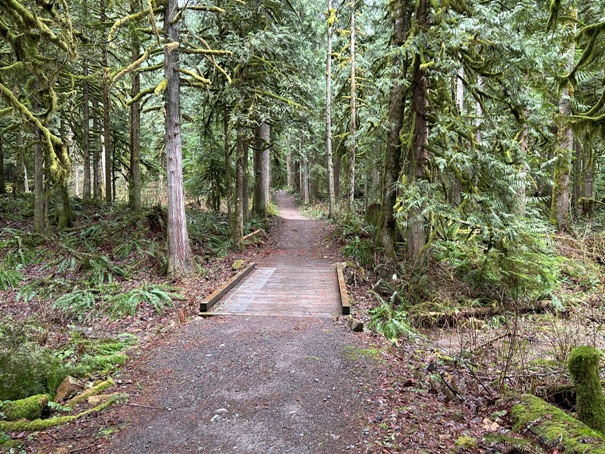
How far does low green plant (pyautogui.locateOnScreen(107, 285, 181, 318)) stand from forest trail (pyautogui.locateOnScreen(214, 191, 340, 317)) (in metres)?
1.14

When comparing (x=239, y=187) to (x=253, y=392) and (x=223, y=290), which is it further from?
(x=253, y=392)

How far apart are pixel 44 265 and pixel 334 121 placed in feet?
61.0

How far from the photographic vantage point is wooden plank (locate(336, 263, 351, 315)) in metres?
7.26

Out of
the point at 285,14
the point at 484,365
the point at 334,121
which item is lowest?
the point at 484,365

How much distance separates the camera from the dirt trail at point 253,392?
355 centimetres

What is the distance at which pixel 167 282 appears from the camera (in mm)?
9297

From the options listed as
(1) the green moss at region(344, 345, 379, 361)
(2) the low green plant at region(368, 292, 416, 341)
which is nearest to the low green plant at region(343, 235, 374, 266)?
(2) the low green plant at region(368, 292, 416, 341)

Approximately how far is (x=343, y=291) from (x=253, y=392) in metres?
4.14

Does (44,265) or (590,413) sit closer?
(590,413)

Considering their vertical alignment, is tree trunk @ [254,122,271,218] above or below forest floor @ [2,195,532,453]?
above

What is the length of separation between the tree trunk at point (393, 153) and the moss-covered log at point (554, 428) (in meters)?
7.12

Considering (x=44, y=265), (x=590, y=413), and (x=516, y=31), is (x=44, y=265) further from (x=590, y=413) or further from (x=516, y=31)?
(x=516, y=31)

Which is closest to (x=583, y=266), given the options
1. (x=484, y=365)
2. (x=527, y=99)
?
(x=527, y=99)

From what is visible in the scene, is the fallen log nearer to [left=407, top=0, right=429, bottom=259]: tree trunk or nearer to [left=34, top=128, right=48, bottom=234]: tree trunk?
[left=407, top=0, right=429, bottom=259]: tree trunk
